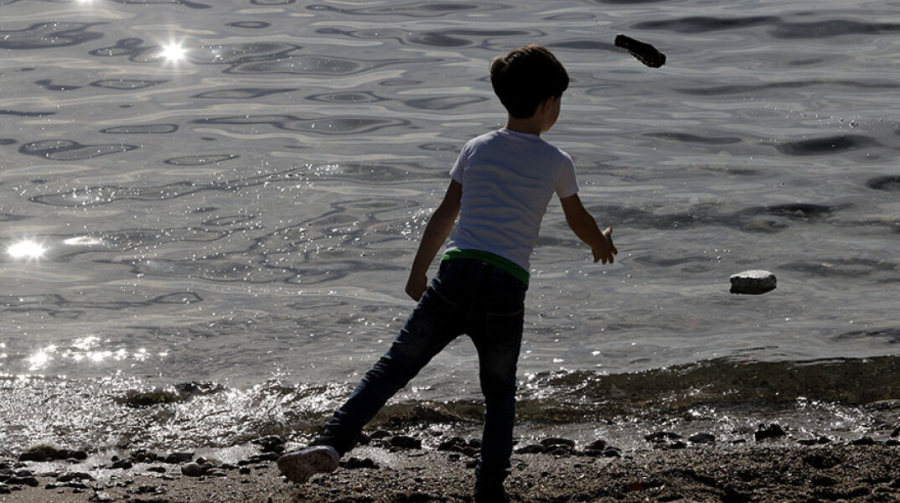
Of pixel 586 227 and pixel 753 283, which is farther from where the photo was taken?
pixel 753 283

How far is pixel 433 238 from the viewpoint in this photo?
4609 millimetres

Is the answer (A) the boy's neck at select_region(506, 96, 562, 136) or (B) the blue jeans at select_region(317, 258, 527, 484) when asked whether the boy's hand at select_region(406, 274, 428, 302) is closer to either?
(B) the blue jeans at select_region(317, 258, 527, 484)

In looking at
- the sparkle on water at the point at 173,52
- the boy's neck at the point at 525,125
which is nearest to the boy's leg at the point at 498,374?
the boy's neck at the point at 525,125

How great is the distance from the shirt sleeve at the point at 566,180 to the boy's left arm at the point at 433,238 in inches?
15.0

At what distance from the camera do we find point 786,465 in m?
5.09

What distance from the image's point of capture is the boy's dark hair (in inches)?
177

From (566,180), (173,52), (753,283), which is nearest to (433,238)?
(566,180)

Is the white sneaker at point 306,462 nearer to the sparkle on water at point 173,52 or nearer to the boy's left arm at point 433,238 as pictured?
the boy's left arm at point 433,238

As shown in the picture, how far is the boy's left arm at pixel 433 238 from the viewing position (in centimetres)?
460

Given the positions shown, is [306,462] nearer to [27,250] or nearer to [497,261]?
[497,261]

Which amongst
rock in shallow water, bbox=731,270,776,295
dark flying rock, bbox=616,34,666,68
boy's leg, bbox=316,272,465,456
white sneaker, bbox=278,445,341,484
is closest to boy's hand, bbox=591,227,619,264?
boy's leg, bbox=316,272,465,456

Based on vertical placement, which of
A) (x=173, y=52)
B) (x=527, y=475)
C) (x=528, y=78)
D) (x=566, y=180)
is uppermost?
(x=173, y=52)

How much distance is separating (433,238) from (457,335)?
376mm

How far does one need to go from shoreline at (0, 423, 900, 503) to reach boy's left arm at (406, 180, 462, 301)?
84 centimetres
